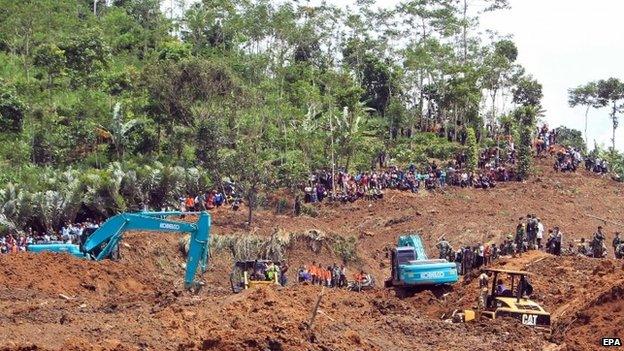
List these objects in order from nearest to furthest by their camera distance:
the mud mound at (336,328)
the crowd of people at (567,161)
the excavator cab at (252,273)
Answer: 1. the mud mound at (336,328)
2. the excavator cab at (252,273)
3. the crowd of people at (567,161)

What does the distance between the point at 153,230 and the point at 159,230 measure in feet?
1.36

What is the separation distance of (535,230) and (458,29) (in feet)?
98.4

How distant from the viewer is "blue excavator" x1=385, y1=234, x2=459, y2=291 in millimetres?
28391

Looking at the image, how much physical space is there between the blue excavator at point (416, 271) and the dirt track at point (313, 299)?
52 cm

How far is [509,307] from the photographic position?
22859 mm

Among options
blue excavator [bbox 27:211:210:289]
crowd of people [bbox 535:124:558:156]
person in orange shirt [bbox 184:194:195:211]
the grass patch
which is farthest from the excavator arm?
crowd of people [bbox 535:124:558:156]

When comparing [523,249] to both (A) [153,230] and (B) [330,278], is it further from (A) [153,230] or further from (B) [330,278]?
(A) [153,230]

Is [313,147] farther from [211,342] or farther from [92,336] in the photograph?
[211,342]

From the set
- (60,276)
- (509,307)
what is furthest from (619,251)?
(60,276)

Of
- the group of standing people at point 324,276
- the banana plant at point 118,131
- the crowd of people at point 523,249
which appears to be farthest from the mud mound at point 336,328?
the banana plant at point 118,131

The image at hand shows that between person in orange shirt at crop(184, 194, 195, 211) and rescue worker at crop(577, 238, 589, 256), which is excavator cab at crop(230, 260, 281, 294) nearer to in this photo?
rescue worker at crop(577, 238, 589, 256)

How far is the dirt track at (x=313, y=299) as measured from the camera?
18.3 metres

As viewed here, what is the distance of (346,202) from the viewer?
45.0 m

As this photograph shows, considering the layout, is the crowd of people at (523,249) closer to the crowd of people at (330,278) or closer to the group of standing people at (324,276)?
the crowd of people at (330,278)
